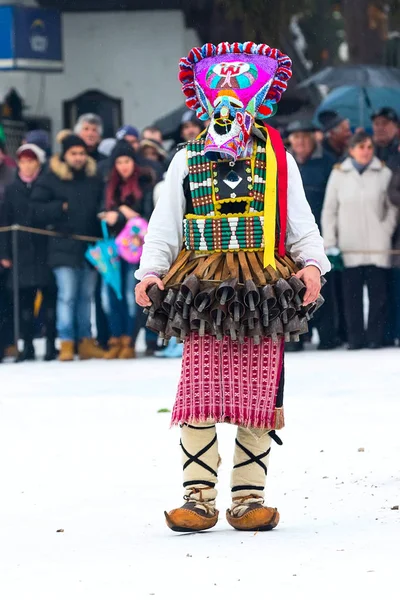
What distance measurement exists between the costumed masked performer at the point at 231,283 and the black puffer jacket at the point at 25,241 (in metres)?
8.37

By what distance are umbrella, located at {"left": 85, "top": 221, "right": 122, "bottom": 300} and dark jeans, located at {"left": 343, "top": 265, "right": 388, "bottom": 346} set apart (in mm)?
1918

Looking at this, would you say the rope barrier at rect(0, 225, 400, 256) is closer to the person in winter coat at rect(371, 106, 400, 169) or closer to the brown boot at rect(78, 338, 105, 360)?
the brown boot at rect(78, 338, 105, 360)

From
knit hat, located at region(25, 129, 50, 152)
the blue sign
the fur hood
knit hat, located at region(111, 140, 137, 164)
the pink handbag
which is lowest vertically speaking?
the pink handbag

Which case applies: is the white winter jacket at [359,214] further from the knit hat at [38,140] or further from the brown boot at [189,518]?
the brown boot at [189,518]

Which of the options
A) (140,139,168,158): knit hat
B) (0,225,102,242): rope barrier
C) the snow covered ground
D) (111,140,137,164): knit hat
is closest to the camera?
the snow covered ground

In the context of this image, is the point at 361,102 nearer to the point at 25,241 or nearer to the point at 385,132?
the point at 385,132

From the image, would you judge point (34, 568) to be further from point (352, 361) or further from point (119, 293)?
point (119, 293)

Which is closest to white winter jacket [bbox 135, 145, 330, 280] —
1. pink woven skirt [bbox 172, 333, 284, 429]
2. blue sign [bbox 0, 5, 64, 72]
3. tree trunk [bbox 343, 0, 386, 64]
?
pink woven skirt [bbox 172, 333, 284, 429]

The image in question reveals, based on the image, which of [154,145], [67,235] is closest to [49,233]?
[67,235]

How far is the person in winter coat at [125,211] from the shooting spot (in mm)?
14305

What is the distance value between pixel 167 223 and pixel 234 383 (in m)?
0.65

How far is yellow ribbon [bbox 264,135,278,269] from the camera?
635 cm

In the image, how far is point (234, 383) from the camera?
6.37 m

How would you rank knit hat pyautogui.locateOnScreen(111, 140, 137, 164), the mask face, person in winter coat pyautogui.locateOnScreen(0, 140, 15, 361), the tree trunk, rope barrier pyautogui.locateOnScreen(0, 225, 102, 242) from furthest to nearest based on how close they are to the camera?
1. the tree trunk
2. person in winter coat pyautogui.locateOnScreen(0, 140, 15, 361)
3. rope barrier pyautogui.locateOnScreen(0, 225, 102, 242)
4. knit hat pyautogui.locateOnScreen(111, 140, 137, 164)
5. the mask face
